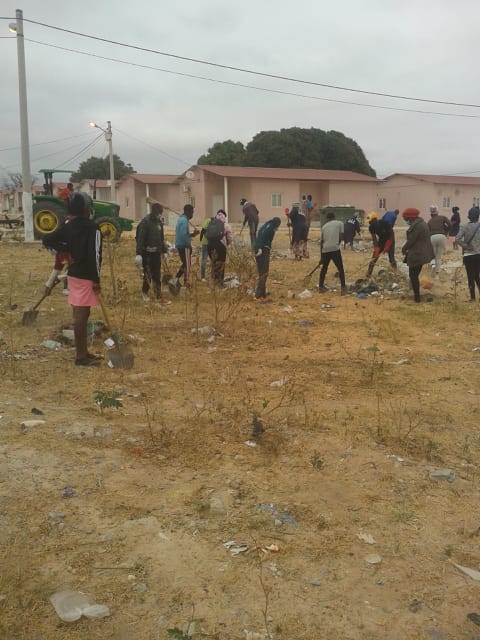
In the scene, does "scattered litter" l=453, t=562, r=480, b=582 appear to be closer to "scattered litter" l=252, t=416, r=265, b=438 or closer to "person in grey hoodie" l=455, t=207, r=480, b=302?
"scattered litter" l=252, t=416, r=265, b=438

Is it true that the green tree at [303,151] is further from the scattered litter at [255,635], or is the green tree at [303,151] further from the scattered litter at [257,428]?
the scattered litter at [255,635]

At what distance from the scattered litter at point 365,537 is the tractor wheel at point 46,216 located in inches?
523

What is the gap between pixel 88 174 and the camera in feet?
180

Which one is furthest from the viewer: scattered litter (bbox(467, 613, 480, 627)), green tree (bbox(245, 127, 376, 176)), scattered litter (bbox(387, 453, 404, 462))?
green tree (bbox(245, 127, 376, 176))

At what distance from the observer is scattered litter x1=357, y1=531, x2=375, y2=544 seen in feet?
7.85

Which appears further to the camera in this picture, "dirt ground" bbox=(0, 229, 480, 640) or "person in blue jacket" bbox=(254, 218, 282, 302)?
"person in blue jacket" bbox=(254, 218, 282, 302)

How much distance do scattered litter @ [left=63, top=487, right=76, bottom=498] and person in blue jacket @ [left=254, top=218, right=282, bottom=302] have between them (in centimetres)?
547

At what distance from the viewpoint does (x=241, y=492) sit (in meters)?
2.77

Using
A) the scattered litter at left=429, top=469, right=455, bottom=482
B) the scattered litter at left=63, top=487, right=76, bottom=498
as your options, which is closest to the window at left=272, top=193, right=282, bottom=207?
the scattered litter at left=429, top=469, right=455, bottom=482

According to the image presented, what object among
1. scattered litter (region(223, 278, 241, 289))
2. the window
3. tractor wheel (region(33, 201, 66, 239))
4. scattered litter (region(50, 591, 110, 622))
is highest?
the window

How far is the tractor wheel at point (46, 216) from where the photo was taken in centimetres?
1423

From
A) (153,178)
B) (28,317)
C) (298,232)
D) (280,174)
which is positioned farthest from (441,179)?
(28,317)

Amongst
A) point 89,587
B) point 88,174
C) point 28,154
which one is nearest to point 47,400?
point 89,587

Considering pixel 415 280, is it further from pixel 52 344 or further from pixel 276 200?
pixel 276 200
